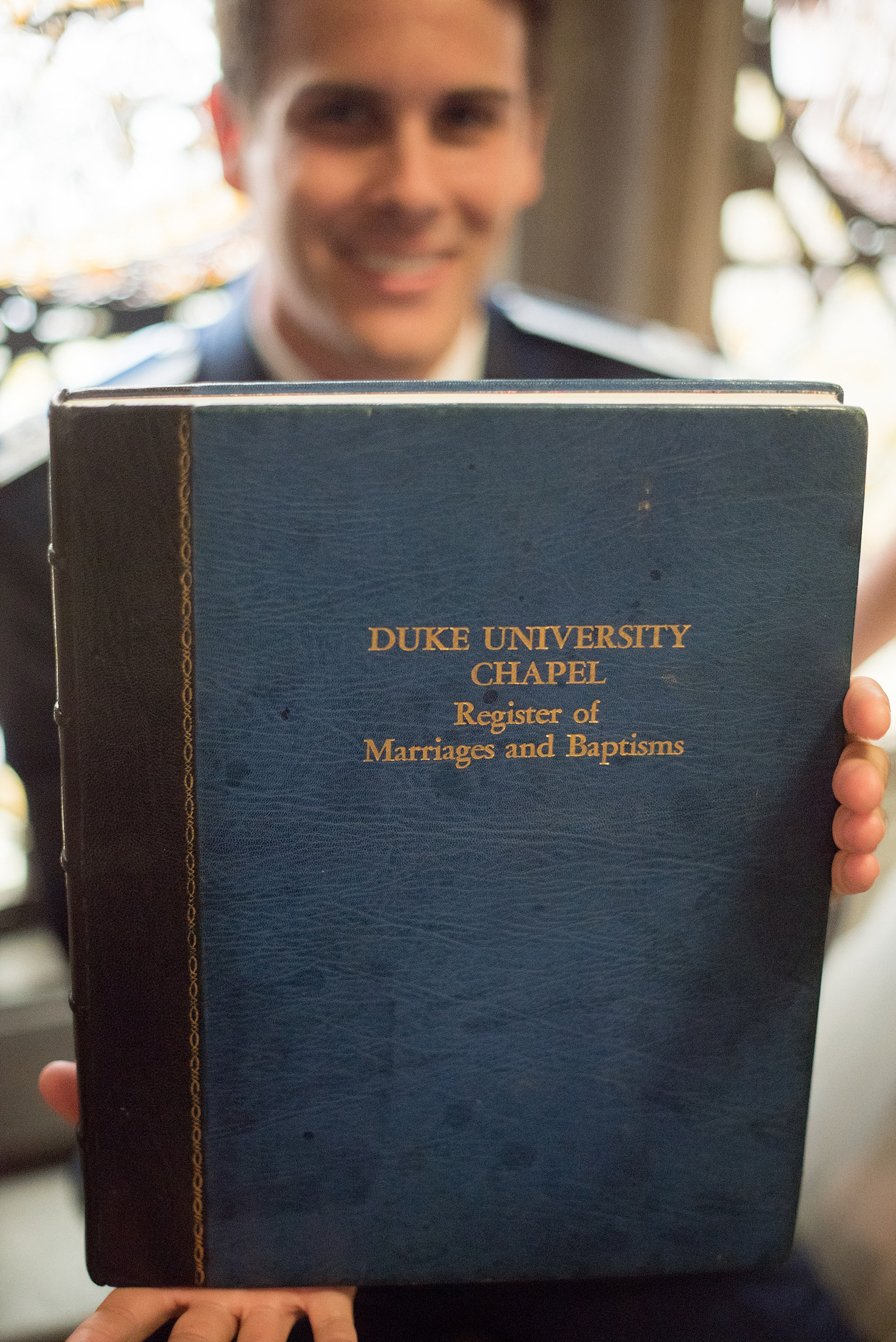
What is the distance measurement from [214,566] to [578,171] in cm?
144

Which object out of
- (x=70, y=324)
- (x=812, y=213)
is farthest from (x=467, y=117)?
(x=812, y=213)

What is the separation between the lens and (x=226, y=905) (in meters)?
0.49

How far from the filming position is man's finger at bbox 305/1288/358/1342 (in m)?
0.52

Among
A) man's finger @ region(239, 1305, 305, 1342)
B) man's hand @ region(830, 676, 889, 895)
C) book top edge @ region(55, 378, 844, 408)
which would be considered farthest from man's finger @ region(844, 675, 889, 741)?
man's finger @ region(239, 1305, 305, 1342)

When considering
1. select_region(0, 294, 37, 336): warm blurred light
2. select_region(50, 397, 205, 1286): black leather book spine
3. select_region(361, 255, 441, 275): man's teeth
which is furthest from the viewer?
select_region(0, 294, 37, 336): warm blurred light

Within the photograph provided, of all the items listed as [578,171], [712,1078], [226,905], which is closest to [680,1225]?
[712,1078]

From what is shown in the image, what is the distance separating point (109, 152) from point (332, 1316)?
1.39m

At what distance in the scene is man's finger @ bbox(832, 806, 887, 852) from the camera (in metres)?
0.51

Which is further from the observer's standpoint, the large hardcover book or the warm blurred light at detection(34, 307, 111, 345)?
the warm blurred light at detection(34, 307, 111, 345)

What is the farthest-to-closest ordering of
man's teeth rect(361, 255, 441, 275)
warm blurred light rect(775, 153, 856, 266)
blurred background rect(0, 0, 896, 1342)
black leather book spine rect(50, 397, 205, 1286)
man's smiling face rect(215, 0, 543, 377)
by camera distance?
warm blurred light rect(775, 153, 856, 266), blurred background rect(0, 0, 896, 1342), man's teeth rect(361, 255, 441, 275), man's smiling face rect(215, 0, 543, 377), black leather book spine rect(50, 397, 205, 1286)

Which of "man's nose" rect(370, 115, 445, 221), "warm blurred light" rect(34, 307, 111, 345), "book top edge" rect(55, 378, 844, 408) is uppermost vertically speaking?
"man's nose" rect(370, 115, 445, 221)

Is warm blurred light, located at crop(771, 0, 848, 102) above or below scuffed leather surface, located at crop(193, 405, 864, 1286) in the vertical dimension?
above

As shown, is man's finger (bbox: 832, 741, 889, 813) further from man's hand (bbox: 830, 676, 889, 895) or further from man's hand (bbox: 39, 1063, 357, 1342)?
man's hand (bbox: 39, 1063, 357, 1342)

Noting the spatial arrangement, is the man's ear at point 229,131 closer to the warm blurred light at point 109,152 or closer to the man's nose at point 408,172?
the man's nose at point 408,172
